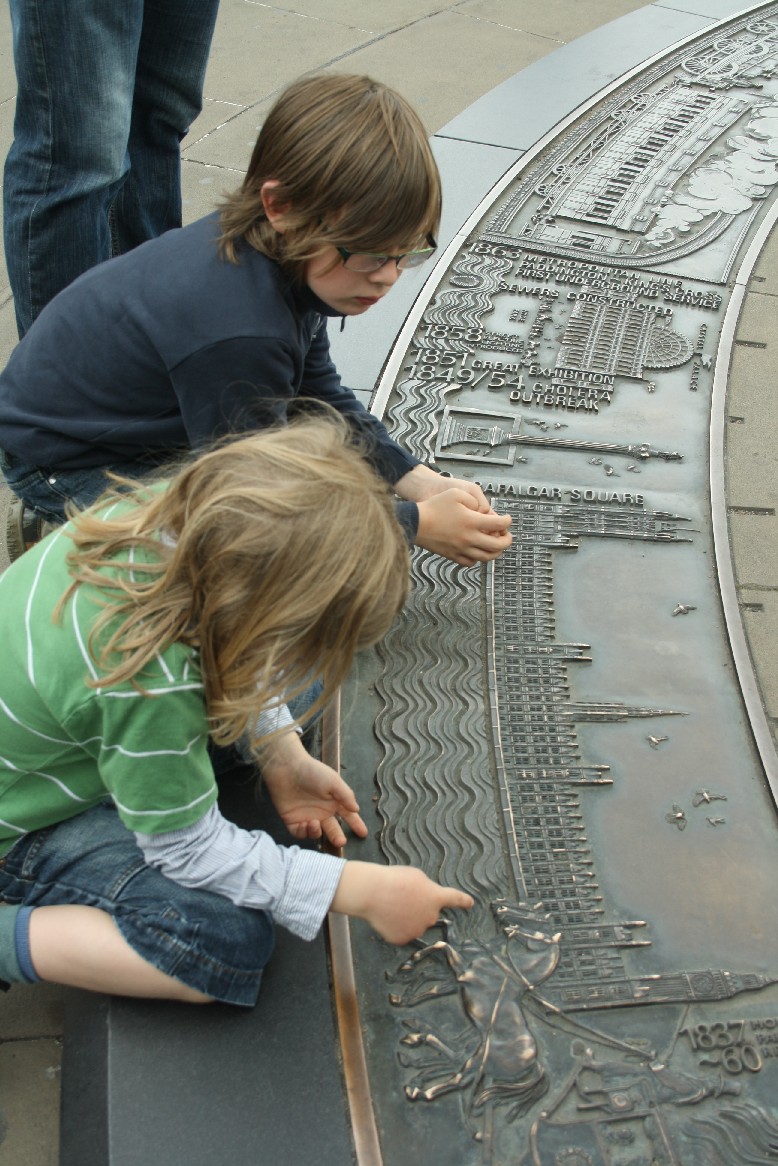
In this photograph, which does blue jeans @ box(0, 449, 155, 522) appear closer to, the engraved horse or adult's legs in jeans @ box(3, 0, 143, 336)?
adult's legs in jeans @ box(3, 0, 143, 336)

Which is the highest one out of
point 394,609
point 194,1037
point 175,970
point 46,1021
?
point 394,609

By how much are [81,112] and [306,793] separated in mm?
1577

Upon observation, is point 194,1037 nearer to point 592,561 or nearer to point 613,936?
point 613,936

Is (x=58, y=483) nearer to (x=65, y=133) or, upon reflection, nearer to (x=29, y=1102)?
(x=65, y=133)

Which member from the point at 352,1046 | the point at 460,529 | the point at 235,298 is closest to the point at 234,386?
the point at 235,298

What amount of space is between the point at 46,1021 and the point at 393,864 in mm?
646

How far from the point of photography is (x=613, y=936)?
6.15ft

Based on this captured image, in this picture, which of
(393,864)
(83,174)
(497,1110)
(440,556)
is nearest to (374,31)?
(83,174)

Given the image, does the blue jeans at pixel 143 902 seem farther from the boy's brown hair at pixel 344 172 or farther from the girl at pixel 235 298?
the boy's brown hair at pixel 344 172

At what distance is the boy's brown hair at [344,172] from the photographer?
6.32ft

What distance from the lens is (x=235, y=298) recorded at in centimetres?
200

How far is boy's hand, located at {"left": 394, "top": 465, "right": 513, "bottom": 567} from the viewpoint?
2.36 m

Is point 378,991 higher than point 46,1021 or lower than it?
higher

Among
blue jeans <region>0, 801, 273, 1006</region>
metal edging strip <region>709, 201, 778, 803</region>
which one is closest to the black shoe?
blue jeans <region>0, 801, 273, 1006</region>
